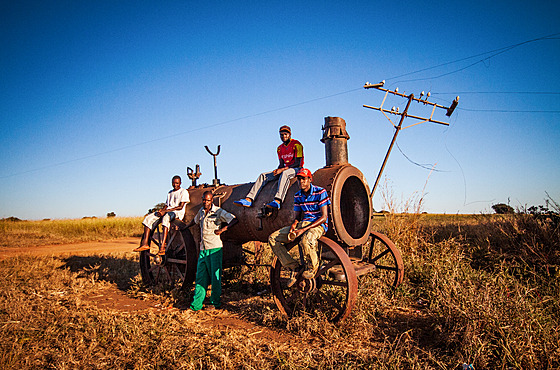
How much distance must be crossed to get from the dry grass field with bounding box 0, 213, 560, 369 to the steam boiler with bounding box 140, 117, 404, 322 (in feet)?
1.17

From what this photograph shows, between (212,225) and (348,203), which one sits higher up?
(348,203)

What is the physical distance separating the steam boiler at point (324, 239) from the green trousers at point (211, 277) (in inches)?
28.4

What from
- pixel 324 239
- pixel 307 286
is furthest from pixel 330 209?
pixel 307 286

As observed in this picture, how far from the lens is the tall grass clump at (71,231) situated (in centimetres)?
1833

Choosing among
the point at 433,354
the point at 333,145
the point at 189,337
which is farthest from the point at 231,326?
the point at 333,145

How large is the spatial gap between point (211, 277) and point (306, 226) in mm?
2308

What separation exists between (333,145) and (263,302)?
9.80ft

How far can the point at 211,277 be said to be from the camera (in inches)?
230

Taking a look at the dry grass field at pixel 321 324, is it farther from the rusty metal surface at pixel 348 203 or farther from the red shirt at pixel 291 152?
the red shirt at pixel 291 152

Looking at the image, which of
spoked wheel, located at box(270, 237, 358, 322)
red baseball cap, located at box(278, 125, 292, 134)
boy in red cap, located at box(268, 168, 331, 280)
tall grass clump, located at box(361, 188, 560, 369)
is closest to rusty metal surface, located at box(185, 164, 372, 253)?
boy in red cap, located at box(268, 168, 331, 280)

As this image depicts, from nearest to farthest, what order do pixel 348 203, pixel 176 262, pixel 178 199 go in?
pixel 348 203 → pixel 176 262 → pixel 178 199

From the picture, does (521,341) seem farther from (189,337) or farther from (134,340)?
(134,340)

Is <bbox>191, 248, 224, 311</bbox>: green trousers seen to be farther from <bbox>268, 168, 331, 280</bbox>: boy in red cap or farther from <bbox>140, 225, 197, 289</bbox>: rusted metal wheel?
<bbox>268, 168, 331, 280</bbox>: boy in red cap

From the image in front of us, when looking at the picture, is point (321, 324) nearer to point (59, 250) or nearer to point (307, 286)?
point (307, 286)
